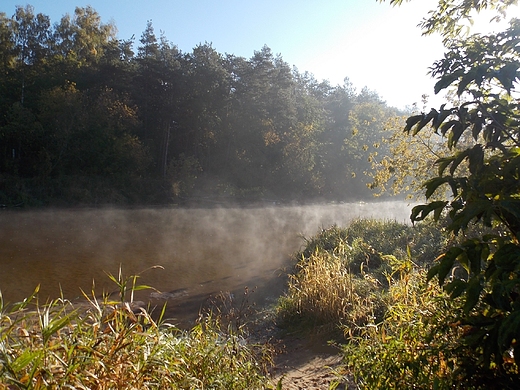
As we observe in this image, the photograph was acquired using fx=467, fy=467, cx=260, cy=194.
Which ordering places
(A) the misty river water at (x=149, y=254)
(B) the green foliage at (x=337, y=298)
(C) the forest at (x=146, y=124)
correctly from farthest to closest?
1. (C) the forest at (x=146, y=124)
2. (A) the misty river water at (x=149, y=254)
3. (B) the green foliage at (x=337, y=298)

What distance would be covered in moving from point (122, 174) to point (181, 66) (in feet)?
34.0

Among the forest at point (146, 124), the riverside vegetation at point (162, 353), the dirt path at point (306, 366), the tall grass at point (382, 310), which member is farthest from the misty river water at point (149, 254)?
the forest at point (146, 124)

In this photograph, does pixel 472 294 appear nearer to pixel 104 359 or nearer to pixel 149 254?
pixel 104 359

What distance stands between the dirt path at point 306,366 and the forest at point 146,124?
19.1 meters

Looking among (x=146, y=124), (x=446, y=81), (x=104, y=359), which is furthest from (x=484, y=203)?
(x=146, y=124)

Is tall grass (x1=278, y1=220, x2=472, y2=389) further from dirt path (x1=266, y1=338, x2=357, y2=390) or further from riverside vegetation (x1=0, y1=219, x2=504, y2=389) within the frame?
dirt path (x1=266, y1=338, x2=357, y2=390)

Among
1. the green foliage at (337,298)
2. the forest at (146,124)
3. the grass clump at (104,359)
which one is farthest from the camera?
the forest at (146,124)

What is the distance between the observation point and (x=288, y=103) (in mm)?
44688

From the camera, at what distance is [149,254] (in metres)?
14.0

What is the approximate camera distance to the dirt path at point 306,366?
4.59m

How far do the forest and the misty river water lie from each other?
6760mm

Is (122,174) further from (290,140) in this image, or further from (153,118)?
(290,140)

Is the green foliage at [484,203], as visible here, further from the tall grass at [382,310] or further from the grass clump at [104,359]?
the grass clump at [104,359]

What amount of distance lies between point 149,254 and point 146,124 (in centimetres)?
2551
